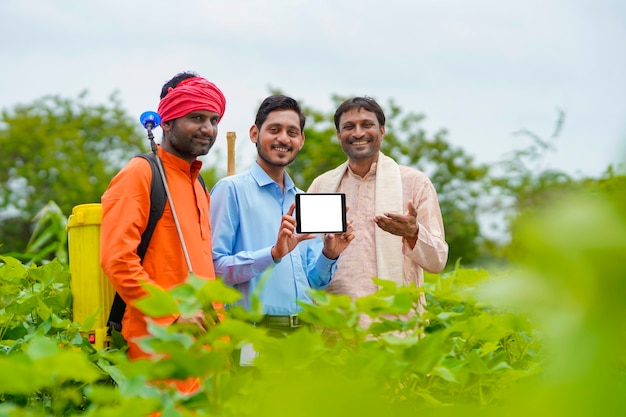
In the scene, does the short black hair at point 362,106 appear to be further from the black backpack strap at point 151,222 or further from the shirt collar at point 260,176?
the black backpack strap at point 151,222

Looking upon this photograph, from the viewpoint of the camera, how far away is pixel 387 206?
3.90 metres

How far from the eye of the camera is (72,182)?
114 ft

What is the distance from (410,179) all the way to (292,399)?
139 inches

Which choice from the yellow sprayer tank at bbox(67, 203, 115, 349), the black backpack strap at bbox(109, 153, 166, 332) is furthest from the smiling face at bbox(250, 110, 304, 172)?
the yellow sprayer tank at bbox(67, 203, 115, 349)

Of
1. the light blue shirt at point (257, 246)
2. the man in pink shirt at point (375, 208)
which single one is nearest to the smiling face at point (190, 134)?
the light blue shirt at point (257, 246)

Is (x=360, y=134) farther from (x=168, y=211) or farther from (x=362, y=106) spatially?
(x=168, y=211)

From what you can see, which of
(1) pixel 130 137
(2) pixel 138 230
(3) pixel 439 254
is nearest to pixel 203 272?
(2) pixel 138 230

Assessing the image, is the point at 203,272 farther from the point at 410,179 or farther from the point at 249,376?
the point at 249,376

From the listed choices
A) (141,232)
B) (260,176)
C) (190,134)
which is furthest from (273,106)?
(141,232)

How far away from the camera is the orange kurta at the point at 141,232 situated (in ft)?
9.19

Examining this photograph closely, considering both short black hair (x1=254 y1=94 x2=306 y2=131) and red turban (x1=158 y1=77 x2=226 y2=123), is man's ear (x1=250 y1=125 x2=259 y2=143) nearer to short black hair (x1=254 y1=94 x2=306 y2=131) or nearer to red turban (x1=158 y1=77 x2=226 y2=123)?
short black hair (x1=254 y1=94 x2=306 y2=131)

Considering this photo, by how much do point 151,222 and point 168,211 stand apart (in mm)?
87

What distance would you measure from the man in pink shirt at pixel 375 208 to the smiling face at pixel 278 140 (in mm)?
286

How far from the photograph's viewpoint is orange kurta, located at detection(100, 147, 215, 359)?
280 centimetres
